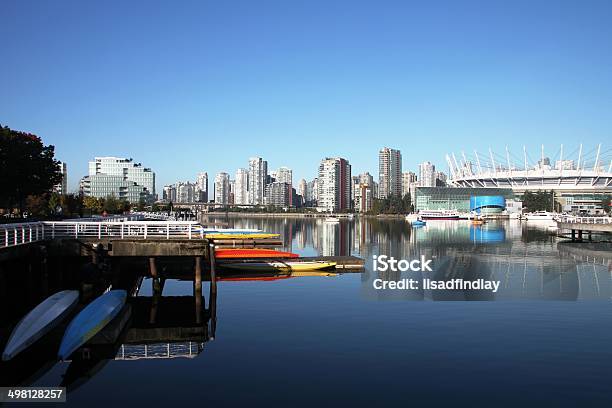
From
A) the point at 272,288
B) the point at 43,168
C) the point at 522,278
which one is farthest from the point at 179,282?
the point at 43,168

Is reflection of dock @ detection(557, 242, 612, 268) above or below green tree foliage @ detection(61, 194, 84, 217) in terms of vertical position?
below

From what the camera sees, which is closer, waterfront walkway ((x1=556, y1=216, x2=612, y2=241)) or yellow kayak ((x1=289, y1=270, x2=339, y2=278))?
yellow kayak ((x1=289, y1=270, x2=339, y2=278))

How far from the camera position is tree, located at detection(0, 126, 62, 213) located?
67.6m

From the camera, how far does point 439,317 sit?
32.8m

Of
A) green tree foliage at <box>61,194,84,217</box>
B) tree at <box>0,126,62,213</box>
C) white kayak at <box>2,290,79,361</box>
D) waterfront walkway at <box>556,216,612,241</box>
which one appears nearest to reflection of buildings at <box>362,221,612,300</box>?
waterfront walkway at <box>556,216,612,241</box>

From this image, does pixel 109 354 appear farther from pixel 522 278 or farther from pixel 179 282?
pixel 522 278

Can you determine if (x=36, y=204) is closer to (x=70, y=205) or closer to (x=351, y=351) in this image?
(x=70, y=205)

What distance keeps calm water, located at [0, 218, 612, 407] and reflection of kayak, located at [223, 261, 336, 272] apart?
9052 millimetres

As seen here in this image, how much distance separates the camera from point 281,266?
179 feet

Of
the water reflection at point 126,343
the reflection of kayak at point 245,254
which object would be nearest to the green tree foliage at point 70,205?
the reflection of kayak at point 245,254

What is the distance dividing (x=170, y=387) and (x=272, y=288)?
25.0m

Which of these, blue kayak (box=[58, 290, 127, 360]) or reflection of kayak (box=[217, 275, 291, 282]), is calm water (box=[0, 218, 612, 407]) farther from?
reflection of kayak (box=[217, 275, 291, 282])

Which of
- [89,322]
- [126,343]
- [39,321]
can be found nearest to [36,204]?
[39,321]

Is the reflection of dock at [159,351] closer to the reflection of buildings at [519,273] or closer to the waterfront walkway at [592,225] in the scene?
the reflection of buildings at [519,273]
